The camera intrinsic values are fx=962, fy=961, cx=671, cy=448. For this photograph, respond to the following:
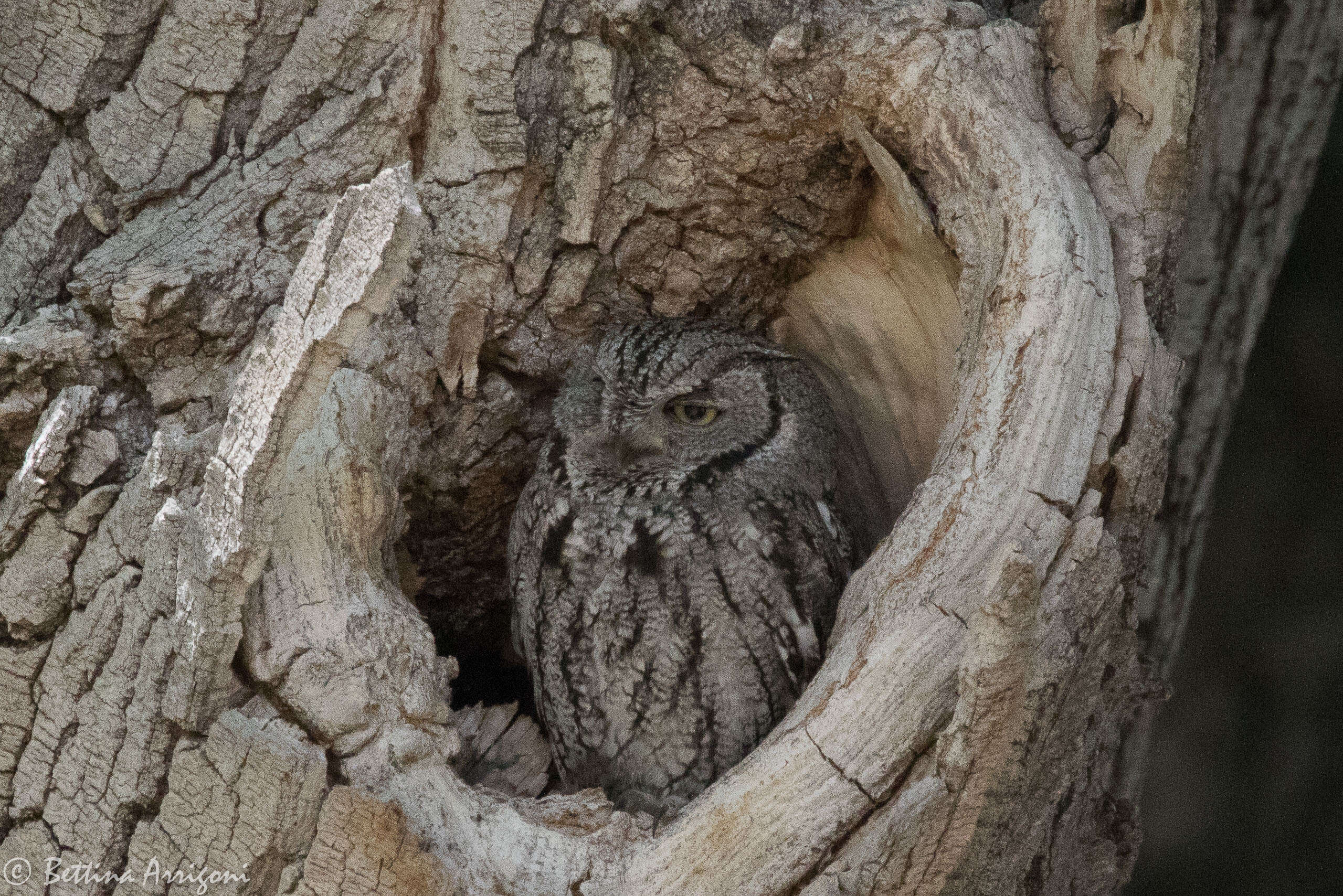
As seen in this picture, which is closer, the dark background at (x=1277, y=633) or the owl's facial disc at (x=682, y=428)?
the owl's facial disc at (x=682, y=428)

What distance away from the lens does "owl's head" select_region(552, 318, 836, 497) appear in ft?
6.72

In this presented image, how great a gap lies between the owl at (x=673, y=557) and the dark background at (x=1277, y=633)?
1.53 m

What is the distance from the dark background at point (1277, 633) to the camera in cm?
274

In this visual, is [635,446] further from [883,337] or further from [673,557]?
[883,337]

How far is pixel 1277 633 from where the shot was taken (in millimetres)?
2896

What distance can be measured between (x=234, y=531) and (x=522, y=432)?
0.86m

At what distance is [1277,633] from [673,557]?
2.07 m

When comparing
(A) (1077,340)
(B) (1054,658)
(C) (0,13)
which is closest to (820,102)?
(A) (1077,340)

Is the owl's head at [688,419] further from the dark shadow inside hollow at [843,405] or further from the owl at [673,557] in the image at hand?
the dark shadow inside hollow at [843,405]

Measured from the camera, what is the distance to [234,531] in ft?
4.76

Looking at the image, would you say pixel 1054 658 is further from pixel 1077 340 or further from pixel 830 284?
pixel 830 284

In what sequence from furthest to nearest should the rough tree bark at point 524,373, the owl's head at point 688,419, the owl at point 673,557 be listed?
the owl's head at point 688,419, the owl at point 673,557, the rough tree bark at point 524,373

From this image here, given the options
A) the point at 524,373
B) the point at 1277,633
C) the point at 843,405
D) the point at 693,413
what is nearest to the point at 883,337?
the point at 843,405

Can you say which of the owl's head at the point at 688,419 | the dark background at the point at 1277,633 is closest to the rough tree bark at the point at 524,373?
the owl's head at the point at 688,419
